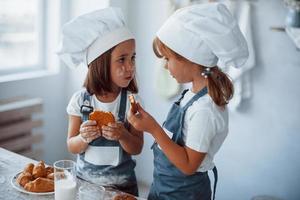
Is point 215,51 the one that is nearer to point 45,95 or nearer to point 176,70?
point 176,70

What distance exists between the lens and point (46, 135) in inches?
102

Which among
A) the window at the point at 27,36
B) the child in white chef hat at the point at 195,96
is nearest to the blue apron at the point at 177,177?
the child in white chef hat at the point at 195,96

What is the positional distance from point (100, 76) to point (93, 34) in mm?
148

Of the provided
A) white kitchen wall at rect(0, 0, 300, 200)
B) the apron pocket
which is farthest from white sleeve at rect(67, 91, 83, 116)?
white kitchen wall at rect(0, 0, 300, 200)

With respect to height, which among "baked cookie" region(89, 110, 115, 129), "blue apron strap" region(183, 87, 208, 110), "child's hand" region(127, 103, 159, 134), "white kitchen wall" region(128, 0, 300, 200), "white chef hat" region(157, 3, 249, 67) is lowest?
"white kitchen wall" region(128, 0, 300, 200)

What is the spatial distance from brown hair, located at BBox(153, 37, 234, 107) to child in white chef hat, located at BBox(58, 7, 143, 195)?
0.19m

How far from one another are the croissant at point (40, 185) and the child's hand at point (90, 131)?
19 cm

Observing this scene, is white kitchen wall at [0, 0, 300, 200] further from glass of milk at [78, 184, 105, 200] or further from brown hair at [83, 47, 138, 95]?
glass of milk at [78, 184, 105, 200]

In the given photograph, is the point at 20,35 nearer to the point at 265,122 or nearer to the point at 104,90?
the point at 104,90

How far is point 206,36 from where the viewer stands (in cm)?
121

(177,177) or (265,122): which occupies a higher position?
(177,177)

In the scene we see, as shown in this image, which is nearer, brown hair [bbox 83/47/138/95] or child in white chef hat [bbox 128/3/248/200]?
child in white chef hat [bbox 128/3/248/200]

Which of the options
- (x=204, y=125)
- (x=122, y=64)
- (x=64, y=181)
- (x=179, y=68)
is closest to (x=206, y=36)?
(x=179, y=68)

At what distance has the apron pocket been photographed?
1457 mm
